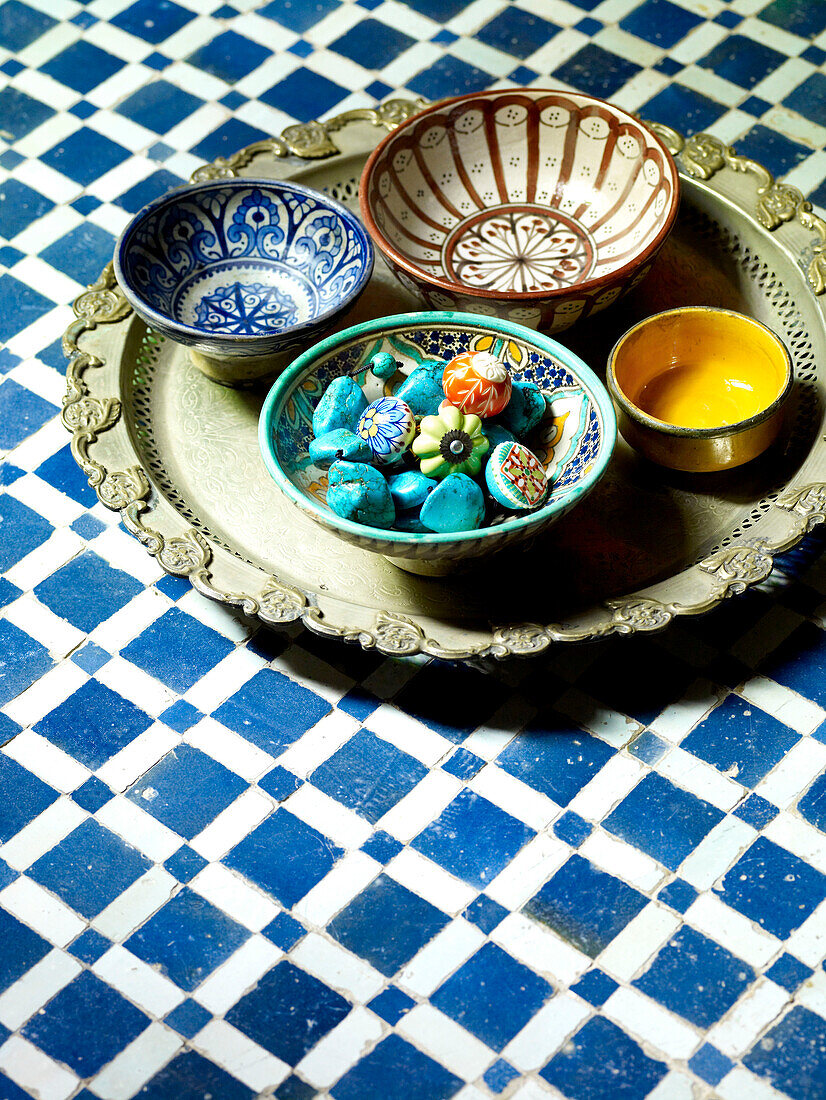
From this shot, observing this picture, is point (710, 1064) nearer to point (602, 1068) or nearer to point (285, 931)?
point (602, 1068)

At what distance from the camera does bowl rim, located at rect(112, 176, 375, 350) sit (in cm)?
149

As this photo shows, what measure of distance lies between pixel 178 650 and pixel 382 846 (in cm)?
36

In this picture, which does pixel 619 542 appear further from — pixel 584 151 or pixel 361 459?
pixel 584 151

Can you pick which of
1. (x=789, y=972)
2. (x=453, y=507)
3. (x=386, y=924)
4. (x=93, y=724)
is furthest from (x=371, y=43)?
(x=789, y=972)

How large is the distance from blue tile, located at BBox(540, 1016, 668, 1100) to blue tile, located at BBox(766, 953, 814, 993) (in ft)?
0.49

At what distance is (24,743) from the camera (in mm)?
1479

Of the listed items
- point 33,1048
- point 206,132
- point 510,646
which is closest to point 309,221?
point 206,132

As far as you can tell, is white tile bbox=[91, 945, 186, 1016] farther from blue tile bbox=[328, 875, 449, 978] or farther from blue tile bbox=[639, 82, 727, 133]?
blue tile bbox=[639, 82, 727, 133]

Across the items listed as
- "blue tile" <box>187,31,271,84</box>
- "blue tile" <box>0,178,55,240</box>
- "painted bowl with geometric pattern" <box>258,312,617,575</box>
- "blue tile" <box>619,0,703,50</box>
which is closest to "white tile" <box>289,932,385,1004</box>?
"painted bowl with geometric pattern" <box>258,312,617,575</box>

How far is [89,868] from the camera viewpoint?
1.38 metres

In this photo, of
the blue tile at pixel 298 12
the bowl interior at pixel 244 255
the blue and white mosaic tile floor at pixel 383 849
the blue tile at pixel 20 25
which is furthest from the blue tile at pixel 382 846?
the blue tile at pixel 20 25

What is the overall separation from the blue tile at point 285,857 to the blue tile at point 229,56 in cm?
136

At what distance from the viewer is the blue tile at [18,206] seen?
1.99 m

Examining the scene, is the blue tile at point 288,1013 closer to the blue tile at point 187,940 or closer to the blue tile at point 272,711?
the blue tile at point 187,940
